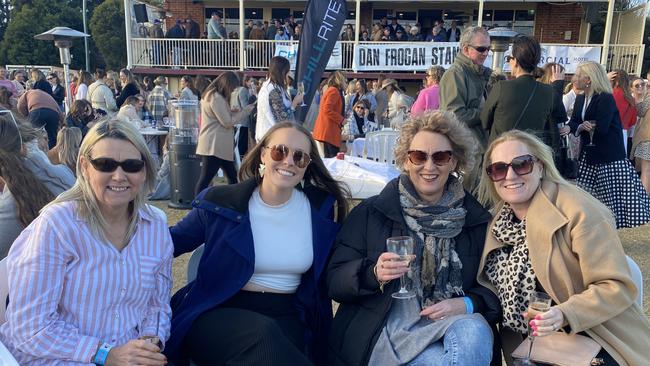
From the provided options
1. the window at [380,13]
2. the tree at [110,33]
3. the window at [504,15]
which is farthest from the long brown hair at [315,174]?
the tree at [110,33]

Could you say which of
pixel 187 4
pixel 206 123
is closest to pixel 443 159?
pixel 206 123

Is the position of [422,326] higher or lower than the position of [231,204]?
lower

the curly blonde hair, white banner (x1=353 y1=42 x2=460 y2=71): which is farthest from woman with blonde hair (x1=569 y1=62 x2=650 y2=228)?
white banner (x1=353 y1=42 x2=460 y2=71)

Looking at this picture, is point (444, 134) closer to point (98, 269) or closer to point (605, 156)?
point (98, 269)

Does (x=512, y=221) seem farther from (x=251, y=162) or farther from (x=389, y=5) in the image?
(x=389, y=5)

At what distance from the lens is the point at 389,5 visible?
20781 millimetres

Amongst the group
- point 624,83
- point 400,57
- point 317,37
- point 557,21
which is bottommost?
point 624,83

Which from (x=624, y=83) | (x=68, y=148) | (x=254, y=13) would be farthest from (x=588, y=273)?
(x=254, y=13)

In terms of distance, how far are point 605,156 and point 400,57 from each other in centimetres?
1328

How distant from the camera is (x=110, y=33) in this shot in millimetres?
32312

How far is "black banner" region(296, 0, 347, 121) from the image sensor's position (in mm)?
7808

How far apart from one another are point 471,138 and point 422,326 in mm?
986

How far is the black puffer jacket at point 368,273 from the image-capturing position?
2.39 metres

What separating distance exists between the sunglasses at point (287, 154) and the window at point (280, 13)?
788 inches
